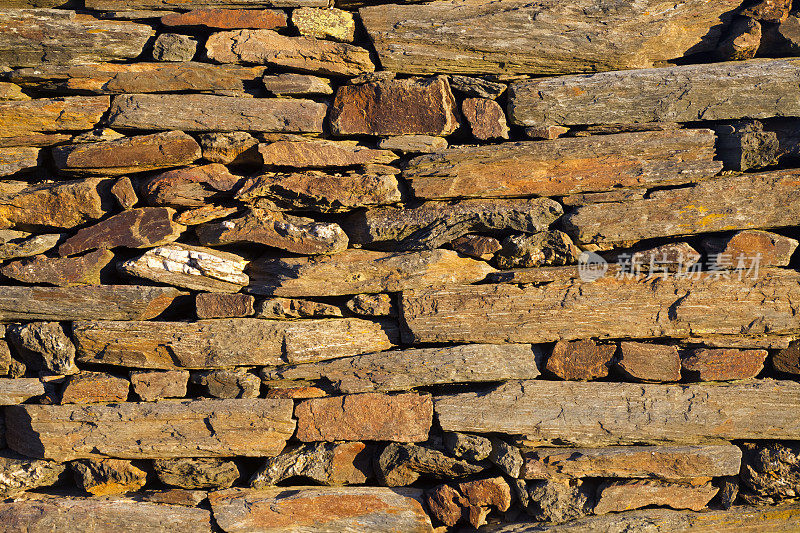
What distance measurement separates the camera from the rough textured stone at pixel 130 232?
397cm

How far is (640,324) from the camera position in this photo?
395 centimetres

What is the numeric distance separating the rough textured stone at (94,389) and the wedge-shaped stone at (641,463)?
10.4 feet

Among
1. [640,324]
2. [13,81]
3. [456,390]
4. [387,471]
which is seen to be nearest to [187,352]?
[387,471]

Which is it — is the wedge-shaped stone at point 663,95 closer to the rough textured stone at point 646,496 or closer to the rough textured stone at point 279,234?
the rough textured stone at point 279,234

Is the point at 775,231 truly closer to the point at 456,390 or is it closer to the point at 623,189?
the point at 623,189

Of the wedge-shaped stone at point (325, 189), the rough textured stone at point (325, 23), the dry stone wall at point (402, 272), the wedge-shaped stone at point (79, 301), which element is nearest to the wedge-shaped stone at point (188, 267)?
the dry stone wall at point (402, 272)

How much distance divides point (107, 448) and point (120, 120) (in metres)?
2.52

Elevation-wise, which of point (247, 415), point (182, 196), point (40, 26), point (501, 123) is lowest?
point (247, 415)

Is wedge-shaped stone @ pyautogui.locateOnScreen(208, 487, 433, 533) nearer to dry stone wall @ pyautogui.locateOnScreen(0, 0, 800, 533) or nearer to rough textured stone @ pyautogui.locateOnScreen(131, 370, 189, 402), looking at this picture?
dry stone wall @ pyautogui.locateOnScreen(0, 0, 800, 533)

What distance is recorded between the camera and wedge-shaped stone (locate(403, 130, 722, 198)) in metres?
3.99

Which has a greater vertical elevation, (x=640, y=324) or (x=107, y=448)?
(x=640, y=324)

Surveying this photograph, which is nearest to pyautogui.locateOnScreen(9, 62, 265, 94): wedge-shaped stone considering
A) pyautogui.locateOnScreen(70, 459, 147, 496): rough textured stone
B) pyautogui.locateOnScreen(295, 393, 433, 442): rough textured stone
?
pyautogui.locateOnScreen(295, 393, 433, 442): rough textured stone

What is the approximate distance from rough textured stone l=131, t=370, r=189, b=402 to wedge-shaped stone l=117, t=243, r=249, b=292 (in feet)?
2.34

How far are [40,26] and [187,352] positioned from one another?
2729 mm
